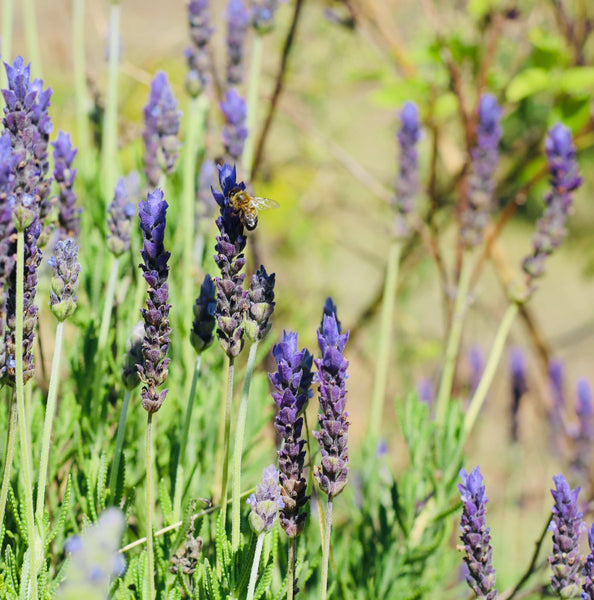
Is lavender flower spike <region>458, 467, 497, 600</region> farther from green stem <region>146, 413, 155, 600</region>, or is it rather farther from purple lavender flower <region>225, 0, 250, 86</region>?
purple lavender flower <region>225, 0, 250, 86</region>

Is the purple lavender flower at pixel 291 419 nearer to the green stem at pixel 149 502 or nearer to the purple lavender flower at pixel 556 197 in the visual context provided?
the green stem at pixel 149 502

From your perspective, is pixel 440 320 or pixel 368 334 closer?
pixel 368 334

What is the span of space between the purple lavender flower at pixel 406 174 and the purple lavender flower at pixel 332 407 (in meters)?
0.80

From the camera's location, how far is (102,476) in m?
0.76

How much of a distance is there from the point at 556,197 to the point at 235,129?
0.54 metres

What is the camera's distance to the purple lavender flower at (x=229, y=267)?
25.8 inches

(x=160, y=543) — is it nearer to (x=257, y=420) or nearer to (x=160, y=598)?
(x=160, y=598)

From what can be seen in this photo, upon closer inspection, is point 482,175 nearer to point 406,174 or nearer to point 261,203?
point 406,174

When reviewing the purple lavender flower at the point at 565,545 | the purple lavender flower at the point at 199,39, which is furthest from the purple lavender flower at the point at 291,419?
the purple lavender flower at the point at 199,39

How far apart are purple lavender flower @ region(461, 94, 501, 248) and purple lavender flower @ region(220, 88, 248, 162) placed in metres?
0.43

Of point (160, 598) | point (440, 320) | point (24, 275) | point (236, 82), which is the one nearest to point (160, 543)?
point (160, 598)

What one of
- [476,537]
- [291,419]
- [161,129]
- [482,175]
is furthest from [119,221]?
[482,175]

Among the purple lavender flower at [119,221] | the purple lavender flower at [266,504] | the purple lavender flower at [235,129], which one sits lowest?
the purple lavender flower at [266,504]

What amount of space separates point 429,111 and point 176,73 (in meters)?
0.97
